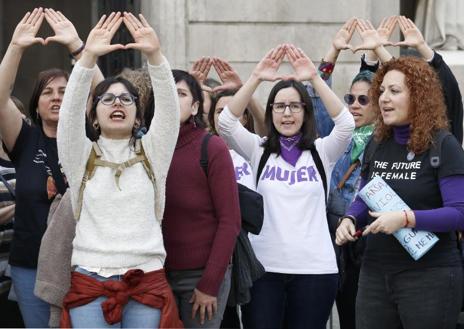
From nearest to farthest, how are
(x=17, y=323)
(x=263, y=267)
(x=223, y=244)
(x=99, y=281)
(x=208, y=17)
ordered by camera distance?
1. (x=99, y=281)
2. (x=223, y=244)
3. (x=263, y=267)
4. (x=17, y=323)
5. (x=208, y=17)

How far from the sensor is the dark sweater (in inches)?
220

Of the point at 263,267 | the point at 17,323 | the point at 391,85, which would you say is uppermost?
the point at 391,85

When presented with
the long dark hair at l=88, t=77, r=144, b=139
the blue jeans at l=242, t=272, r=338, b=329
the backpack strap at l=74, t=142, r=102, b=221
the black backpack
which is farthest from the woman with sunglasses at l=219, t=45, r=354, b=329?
A: the backpack strap at l=74, t=142, r=102, b=221

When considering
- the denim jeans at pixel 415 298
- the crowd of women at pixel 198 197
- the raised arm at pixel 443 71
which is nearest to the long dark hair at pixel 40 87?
the crowd of women at pixel 198 197

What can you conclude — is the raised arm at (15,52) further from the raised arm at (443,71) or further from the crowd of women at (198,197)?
the raised arm at (443,71)

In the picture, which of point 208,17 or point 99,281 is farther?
point 208,17

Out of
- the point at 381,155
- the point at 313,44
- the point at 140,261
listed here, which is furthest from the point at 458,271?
the point at 313,44

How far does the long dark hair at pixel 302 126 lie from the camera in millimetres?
6348

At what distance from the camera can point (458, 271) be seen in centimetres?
543

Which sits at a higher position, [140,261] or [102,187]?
[102,187]

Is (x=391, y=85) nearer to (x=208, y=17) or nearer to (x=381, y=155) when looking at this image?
(x=381, y=155)

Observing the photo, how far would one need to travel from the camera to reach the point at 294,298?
6184 mm

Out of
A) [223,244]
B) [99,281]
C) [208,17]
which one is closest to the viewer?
[99,281]

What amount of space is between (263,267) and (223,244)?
530mm
